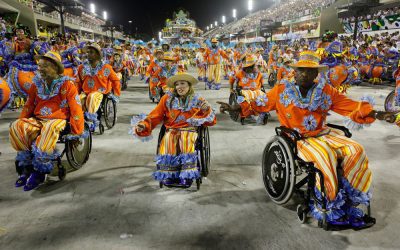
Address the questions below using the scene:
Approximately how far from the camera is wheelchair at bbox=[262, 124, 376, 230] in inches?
108

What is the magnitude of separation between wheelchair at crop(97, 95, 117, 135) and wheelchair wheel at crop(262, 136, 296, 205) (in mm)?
3870

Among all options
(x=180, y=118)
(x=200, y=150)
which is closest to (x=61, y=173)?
(x=180, y=118)

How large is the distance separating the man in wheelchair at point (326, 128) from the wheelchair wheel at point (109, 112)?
3699 mm

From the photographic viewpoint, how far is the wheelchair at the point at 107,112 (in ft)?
20.2

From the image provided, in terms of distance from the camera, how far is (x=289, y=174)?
285cm

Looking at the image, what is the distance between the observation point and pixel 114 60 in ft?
35.9

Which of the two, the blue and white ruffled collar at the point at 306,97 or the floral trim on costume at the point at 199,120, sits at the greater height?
the blue and white ruffled collar at the point at 306,97

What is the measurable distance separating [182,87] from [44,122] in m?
1.74

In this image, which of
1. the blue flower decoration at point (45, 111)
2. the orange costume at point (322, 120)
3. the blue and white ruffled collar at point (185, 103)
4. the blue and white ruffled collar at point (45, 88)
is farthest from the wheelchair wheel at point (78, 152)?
the orange costume at point (322, 120)

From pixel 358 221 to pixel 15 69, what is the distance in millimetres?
6518

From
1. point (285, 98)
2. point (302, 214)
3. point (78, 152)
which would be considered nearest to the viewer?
point (302, 214)

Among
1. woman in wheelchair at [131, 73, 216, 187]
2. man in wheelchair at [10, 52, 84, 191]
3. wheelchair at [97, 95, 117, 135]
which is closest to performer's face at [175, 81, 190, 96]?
woman in wheelchair at [131, 73, 216, 187]

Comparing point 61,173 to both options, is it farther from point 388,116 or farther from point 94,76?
point 388,116

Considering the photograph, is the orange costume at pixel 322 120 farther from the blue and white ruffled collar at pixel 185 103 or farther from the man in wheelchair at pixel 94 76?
the man in wheelchair at pixel 94 76
